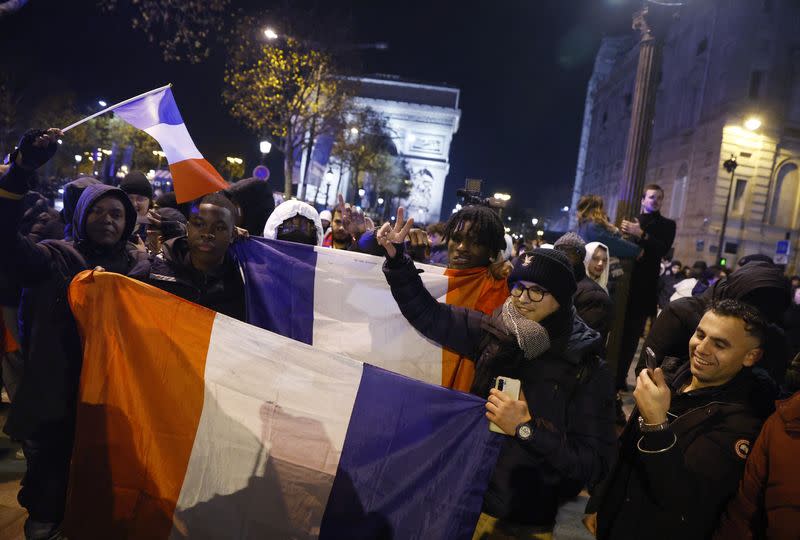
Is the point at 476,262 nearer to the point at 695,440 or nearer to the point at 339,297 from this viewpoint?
the point at 339,297

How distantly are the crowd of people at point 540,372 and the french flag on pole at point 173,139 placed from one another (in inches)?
10.1

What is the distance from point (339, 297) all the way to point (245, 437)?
48.2 inches

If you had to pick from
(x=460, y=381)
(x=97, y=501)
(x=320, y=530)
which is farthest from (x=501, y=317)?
(x=97, y=501)

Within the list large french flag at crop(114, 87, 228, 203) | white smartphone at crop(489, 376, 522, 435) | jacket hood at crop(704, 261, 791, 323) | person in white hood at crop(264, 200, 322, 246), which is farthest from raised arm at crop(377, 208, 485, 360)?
jacket hood at crop(704, 261, 791, 323)

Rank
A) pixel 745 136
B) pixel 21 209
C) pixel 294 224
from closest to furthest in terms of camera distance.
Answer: pixel 21 209
pixel 294 224
pixel 745 136

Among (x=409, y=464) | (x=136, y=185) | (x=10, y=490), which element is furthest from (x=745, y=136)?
(x=10, y=490)

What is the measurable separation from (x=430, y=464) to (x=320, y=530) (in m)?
0.60

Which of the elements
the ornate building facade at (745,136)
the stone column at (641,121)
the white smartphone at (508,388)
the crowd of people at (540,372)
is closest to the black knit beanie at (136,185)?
the crowd of people at (540,372)

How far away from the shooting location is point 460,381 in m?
3.06

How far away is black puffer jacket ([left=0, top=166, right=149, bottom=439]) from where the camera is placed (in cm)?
264

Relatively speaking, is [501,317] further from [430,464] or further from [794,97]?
[794,97]

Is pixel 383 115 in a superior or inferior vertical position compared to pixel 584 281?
superior

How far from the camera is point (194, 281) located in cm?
312

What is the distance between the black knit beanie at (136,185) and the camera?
523cm
